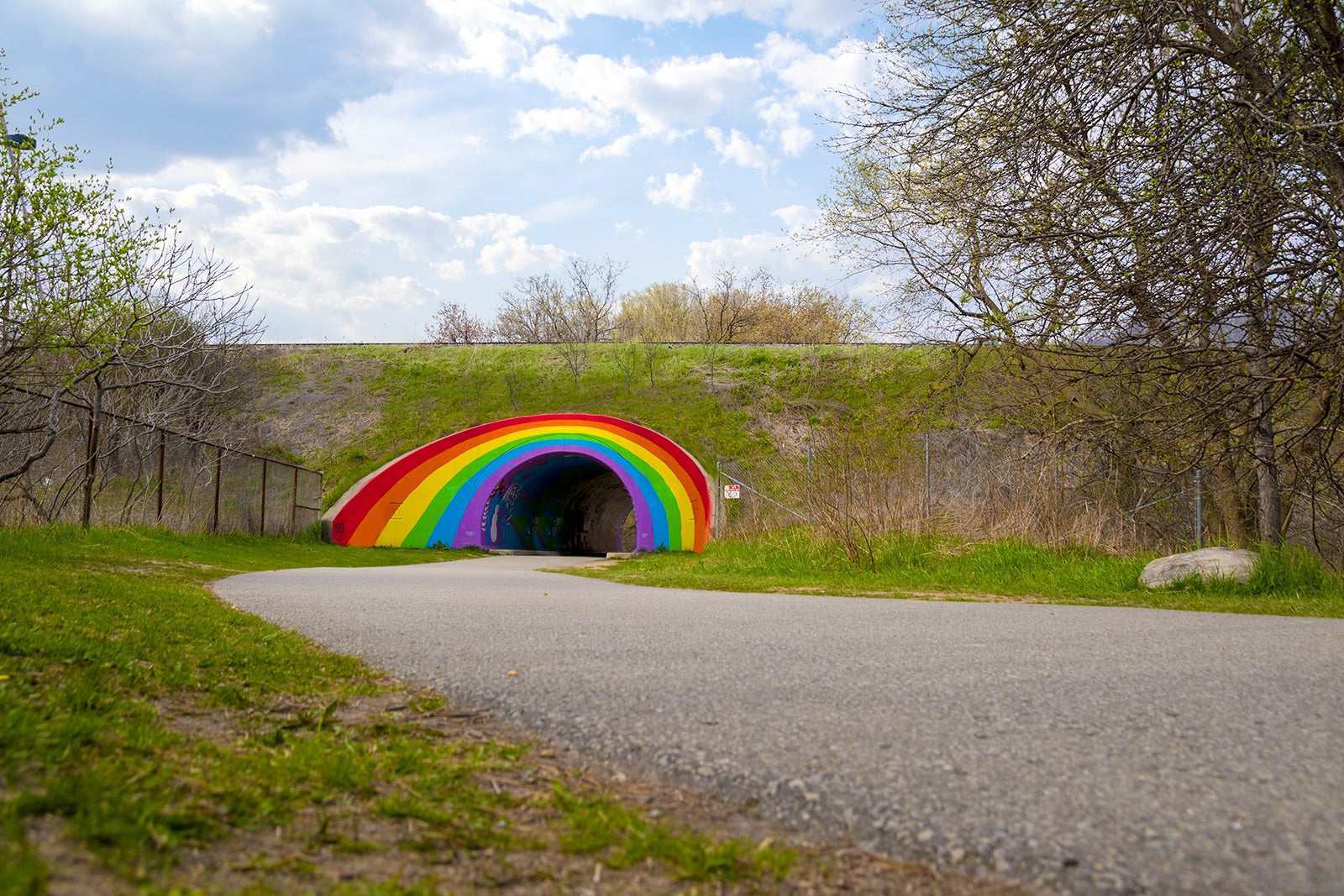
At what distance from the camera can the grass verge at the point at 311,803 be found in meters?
2.02

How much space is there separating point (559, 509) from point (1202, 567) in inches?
975

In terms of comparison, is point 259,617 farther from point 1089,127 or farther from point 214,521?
point 214,521

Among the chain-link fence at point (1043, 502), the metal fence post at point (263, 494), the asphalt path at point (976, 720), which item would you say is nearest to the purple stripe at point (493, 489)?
the metal fence post at point (263, 494)

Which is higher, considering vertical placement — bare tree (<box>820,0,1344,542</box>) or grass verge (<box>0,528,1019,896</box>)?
bare tree (<box>820,0,1344,542</box>)

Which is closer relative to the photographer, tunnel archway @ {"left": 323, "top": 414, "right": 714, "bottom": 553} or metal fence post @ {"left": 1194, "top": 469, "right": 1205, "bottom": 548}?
metal fence post @ {"left": 1194, "top": 469, "right": 1205, "bottom": 548}

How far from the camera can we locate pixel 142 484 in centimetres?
1717

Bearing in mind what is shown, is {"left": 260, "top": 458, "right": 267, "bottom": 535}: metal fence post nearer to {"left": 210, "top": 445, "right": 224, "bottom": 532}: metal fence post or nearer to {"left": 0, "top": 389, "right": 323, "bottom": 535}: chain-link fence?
{"left": 0, "top": 389, "right": 323, "bottom": 535}: chain-link fence

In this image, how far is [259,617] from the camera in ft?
22.5

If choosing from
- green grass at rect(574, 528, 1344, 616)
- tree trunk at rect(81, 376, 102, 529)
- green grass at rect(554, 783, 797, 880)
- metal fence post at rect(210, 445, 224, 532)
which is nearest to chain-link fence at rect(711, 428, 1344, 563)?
green grass at rect(574, 528, 1344, 616)

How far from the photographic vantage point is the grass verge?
202 cm

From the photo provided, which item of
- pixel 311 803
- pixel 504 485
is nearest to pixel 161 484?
pixel 504 485

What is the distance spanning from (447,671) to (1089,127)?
26.0ft

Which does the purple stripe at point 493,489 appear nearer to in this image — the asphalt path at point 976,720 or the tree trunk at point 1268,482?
the tree trunk at point 1268,482

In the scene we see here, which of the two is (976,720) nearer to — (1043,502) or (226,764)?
(226,764)
